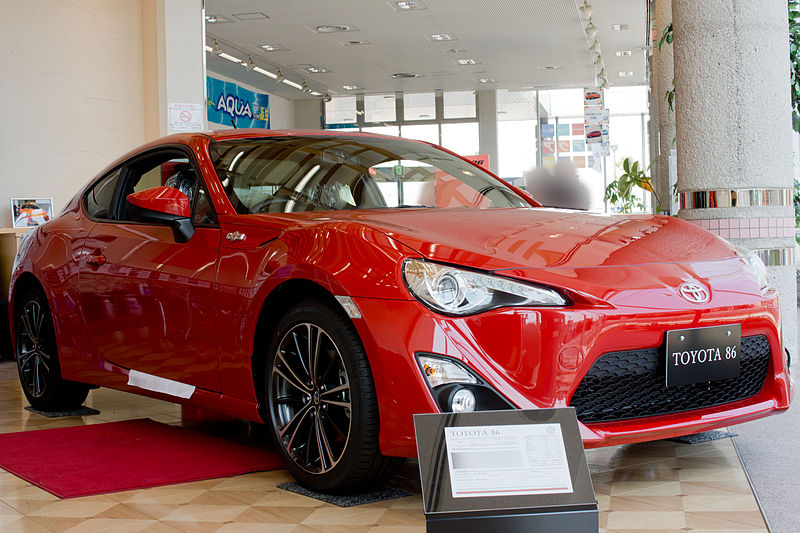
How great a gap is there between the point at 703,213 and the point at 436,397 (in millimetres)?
2837

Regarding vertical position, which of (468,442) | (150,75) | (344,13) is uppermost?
(344,13)

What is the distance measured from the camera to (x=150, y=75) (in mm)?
8039

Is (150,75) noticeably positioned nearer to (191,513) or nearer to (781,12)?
(781,12)

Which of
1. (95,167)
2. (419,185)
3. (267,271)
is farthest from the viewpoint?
(95,167)

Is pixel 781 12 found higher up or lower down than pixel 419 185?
higher up

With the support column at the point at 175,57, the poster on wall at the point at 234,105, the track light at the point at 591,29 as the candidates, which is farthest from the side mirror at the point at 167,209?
the poster on wall at the point at 234,105

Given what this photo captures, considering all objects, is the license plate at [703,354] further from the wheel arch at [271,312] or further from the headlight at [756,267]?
the wheel arch at [271,312]

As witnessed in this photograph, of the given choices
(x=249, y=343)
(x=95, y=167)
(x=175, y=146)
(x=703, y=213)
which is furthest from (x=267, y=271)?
(x=95, y=167)

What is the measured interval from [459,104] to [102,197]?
19012 millimetres

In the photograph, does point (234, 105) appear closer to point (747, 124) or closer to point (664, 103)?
point (664, 103)

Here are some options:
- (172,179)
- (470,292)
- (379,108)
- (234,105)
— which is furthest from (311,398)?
(379,108)

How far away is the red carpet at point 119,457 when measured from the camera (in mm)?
2963

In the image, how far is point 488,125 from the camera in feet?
73.6

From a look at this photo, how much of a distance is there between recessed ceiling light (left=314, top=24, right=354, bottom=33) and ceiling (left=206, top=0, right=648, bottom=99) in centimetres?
12
